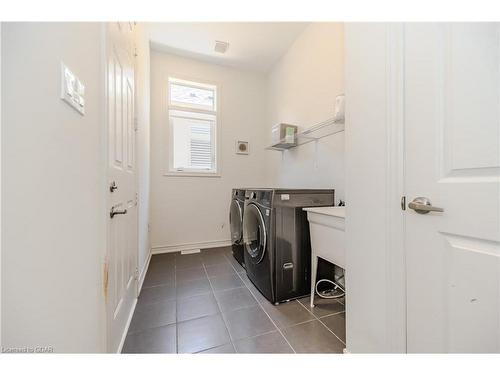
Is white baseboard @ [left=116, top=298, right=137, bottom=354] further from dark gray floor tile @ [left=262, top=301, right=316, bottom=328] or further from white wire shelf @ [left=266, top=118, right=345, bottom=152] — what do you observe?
white wire shelf @ [left=266, top=118, right=345, bottom=152]

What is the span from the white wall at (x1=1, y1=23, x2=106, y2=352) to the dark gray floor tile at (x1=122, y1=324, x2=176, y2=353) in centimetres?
46

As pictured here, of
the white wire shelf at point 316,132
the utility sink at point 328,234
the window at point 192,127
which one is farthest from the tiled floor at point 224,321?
the window at point 192,127

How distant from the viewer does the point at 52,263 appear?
1.80 ft

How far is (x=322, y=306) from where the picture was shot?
1.57 meters

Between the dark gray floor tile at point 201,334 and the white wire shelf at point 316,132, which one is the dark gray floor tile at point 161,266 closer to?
the dark gray floor tile at point 201,334

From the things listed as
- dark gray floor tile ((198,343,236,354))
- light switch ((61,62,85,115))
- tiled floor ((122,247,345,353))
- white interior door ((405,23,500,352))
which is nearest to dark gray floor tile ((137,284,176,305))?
tiled floor ((122,247,345,353))

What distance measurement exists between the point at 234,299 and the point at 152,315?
645mm

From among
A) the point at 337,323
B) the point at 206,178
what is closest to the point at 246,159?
the point at 206,178

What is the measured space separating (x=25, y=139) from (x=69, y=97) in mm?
228

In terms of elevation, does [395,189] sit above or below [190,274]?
above

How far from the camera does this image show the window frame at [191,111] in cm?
296

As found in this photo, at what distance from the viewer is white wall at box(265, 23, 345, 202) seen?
6.51ft

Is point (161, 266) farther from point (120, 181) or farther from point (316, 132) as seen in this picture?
point (316, 132)
